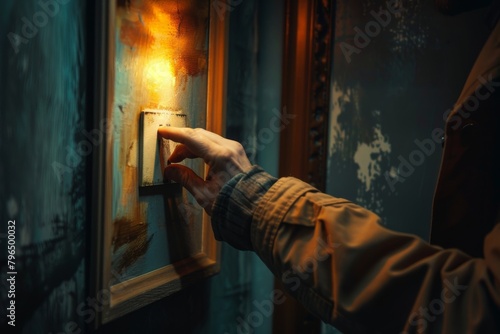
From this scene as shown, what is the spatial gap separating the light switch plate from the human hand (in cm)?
2

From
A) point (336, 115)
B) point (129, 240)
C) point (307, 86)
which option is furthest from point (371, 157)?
point (129, 240)

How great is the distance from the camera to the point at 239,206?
0.64 metres

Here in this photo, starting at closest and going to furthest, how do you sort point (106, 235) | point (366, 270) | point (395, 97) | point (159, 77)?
point (366, 270) < point (106, 235) < point (159, 77) < point (395, 97)

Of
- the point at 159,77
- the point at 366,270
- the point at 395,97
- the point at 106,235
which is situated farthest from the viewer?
the point at 395,97

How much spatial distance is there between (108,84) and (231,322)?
0.75 m

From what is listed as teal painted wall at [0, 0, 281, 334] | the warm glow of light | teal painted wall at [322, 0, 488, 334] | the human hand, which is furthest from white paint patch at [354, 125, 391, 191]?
teal painted wall at [0, 0, 281, 334]

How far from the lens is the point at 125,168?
0.74 m

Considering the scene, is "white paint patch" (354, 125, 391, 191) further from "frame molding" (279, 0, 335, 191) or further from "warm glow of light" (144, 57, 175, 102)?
"warm glow of light" (144, 57, 175, 102)

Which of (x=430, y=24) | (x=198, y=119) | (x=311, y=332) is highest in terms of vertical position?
(x=430, y=24)

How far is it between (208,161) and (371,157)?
51 centimetres

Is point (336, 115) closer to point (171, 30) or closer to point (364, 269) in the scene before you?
point (171, 30)

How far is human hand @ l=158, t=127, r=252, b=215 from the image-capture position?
73 centimetres

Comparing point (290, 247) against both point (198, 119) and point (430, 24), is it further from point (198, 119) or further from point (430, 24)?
point (430, 24)

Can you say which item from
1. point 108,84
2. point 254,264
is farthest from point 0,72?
point 254,264
